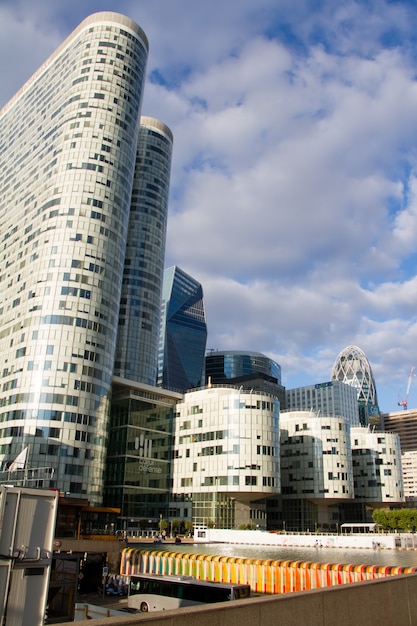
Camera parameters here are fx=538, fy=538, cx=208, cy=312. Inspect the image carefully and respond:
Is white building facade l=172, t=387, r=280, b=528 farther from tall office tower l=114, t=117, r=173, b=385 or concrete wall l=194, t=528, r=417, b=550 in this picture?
tall office tower l=114, t=117, r=173, b=385

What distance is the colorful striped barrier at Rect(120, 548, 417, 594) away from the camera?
29.2 metres

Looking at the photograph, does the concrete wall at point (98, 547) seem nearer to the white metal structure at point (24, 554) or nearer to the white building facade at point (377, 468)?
the white metal structure at point (24, 554)

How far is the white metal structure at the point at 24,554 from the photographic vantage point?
10.3m

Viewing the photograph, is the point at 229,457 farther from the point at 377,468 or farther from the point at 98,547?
the point at 98,547

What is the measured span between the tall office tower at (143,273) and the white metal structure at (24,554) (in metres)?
156

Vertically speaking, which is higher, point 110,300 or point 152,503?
point 110,300

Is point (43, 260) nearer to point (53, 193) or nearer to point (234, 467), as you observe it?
point (53, 193)

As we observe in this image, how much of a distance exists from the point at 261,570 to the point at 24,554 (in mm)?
24383

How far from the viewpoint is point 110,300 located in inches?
4390

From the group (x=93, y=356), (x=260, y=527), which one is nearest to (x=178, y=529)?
(x=260, y=527)

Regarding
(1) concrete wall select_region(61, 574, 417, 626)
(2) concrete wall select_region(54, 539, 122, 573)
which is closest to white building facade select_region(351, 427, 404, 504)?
(2) concrete wall select_region(54, 539, 122, 573)

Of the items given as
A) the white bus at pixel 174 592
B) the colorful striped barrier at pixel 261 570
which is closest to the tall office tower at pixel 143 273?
the colorful striped barrier at pixel 261 570

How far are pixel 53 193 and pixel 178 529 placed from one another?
250 ft

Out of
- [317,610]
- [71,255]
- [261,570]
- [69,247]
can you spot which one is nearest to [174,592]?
[261,570]
